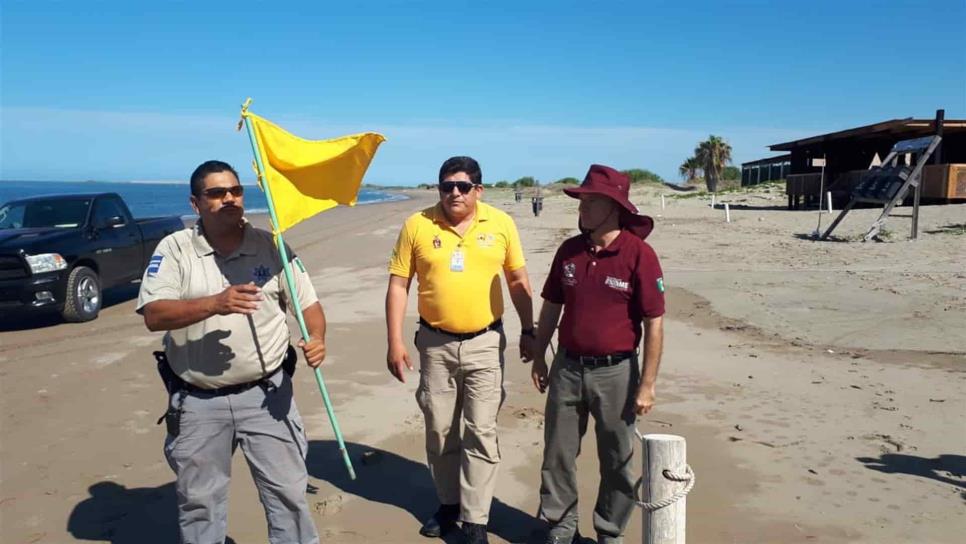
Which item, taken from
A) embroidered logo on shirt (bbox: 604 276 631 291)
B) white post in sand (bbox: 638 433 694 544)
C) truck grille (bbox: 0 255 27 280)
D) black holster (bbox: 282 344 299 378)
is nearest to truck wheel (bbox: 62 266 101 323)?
truck grille (bbox: 0 255 27 280)

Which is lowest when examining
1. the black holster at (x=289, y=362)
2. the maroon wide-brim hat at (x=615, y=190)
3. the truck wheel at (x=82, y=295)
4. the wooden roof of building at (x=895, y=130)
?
the truck wheel at (x=82, y=295)

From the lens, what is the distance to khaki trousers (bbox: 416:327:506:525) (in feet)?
12.8

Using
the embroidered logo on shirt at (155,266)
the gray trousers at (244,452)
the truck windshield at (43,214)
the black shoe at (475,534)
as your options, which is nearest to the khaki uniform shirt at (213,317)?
the embroidered logo on shirt at (155,266)

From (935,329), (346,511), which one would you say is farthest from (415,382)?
(935,329)

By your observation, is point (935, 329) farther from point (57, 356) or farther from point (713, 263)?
point (57, 356)

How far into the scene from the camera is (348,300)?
11.5 metres

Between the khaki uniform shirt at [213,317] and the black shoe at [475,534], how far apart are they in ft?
4.64

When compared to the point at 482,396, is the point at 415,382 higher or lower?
lower

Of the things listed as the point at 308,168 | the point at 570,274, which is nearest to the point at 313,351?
the point at 308,168

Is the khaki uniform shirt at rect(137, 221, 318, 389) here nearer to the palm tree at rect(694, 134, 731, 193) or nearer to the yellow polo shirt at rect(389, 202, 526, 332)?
the yellow polo shirt at rect(389, 202, 526, 332)

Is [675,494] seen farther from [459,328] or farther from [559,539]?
[459,328]

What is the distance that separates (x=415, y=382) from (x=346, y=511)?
268 cm

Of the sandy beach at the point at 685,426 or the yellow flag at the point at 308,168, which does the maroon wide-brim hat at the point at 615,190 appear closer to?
the yellow flag at the point at 308,168

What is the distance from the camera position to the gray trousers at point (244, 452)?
124 inches
